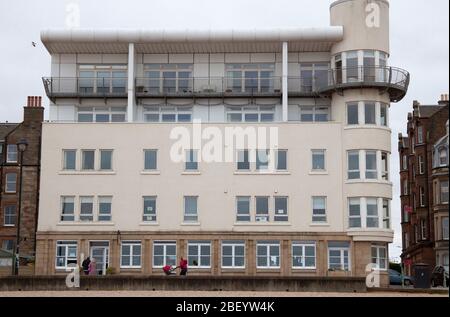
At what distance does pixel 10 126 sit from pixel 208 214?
37.4 meters

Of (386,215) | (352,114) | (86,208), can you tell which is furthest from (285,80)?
(86,208)

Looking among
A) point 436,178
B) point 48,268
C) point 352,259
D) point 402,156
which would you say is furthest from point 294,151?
point 402,156

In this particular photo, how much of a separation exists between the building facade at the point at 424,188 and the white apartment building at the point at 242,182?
16.7m

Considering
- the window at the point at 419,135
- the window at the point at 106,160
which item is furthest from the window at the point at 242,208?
the window at the point at 419,135

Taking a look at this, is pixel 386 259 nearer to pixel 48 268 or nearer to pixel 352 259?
pixel 352 259

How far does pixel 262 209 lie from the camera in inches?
2152

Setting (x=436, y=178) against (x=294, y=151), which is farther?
(x=436, y=178)

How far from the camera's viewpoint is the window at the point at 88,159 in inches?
2192

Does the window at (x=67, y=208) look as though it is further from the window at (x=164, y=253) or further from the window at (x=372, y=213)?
the window at (x=372, y=213)

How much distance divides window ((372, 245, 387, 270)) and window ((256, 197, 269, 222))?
6527mm

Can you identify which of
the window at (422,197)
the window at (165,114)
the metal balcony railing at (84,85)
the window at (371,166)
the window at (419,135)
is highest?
the window at (419,135)

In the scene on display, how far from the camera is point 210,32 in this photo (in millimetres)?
56875

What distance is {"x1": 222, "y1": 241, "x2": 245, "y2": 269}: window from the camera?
178 ft
